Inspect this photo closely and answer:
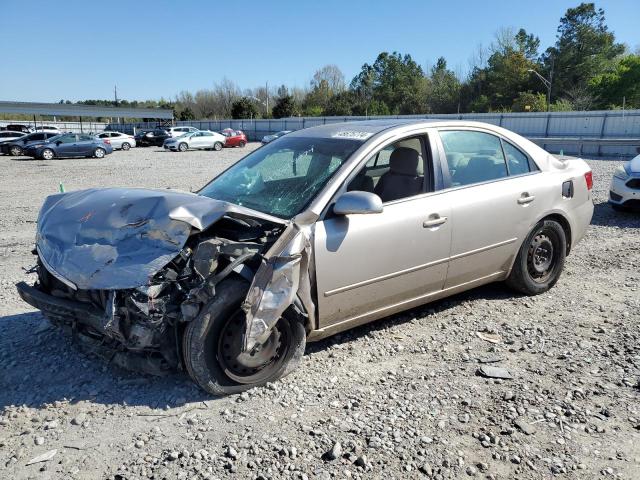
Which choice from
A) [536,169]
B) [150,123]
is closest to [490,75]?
[150,123]

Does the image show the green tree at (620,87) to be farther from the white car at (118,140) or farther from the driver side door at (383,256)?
the driver side door at (383,256)

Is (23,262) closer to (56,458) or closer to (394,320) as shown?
(56,458)

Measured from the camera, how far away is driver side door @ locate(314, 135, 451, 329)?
11.2ft

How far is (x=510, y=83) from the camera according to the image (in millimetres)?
65688

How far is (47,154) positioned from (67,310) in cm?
2792

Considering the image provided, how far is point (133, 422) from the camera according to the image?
298 centimetres

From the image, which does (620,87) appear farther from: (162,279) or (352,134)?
(162,279)

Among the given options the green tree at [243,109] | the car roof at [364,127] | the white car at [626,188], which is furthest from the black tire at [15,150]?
the green tree at [243,109]

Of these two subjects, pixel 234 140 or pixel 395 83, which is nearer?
pixel 234 140

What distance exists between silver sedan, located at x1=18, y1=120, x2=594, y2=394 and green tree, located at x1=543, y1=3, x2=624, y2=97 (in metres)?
68.0

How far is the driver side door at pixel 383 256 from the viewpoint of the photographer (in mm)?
3406

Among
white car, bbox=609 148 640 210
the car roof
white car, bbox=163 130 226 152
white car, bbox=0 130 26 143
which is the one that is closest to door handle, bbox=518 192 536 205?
the car roof

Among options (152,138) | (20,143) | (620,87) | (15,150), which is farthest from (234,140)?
(620,87)

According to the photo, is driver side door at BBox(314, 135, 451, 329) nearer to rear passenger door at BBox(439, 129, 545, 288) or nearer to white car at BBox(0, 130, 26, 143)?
rear passenger door at BBox(439, 129, 545, 288)
